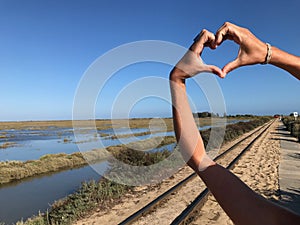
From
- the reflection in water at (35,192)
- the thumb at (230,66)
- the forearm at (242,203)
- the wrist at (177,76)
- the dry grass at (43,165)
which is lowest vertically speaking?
the reflection in water at (35,192)

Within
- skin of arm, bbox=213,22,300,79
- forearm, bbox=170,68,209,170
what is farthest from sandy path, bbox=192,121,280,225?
skin of arm, bbox=213,22,300,79

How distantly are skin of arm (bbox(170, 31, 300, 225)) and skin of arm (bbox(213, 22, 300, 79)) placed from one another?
0.04 metres

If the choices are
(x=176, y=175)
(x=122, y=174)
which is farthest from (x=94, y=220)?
(x=176, y=175)

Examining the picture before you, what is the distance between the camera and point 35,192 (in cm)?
1290

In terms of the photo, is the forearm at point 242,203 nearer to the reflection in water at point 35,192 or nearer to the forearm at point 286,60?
the forearm at point 286,60

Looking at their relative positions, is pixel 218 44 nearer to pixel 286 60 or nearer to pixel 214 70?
pixel 214 70

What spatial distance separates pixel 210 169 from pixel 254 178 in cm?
1042

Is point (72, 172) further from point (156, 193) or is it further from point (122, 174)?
point (156, 193)

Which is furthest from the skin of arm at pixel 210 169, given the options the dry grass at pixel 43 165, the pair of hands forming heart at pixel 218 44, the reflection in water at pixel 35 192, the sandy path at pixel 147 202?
the dry grass at pixel 43 165

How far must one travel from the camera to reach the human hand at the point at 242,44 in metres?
0.74

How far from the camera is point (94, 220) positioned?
674 cm

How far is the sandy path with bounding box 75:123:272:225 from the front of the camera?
6379 millimetres

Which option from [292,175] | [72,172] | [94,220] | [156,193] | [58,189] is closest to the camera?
[94,220]

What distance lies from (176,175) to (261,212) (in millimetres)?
10803
